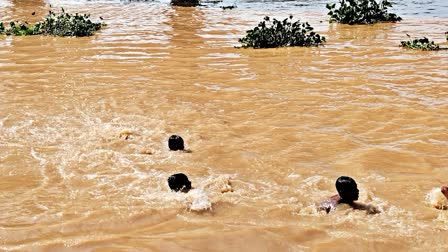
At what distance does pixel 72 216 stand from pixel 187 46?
9.39 meters

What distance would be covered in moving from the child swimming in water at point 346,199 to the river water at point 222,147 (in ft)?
0.24

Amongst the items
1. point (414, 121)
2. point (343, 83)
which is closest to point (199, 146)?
point (414, 121)

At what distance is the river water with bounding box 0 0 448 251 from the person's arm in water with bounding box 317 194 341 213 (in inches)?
2.3

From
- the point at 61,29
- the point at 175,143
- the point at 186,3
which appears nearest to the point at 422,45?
the point at 175,143

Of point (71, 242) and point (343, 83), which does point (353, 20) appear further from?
point (71, 242)

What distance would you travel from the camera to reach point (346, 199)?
4125mm

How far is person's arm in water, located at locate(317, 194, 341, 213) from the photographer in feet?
13.3

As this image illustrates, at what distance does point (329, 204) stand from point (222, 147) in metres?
1.96

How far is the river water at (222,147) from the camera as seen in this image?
3771 millimetres

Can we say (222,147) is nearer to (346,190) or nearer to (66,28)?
(346,190)

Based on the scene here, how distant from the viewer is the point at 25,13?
2267 centimetres

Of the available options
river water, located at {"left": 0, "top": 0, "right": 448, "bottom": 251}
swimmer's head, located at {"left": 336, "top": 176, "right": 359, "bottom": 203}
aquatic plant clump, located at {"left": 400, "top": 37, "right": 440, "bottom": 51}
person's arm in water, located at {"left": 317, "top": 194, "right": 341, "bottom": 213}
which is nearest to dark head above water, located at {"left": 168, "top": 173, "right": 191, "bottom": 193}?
river water, located at {"left": 0, "top": 0, "right": 448, "bottom": 251}

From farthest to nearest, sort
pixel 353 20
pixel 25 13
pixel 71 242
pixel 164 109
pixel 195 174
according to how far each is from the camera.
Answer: pixel 25 13 < pixel 353 20 < pixel 164 109 < pixel 195 174 < pixel 71 242

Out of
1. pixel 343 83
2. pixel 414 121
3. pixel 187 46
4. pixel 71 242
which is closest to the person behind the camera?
pixel 71 242
